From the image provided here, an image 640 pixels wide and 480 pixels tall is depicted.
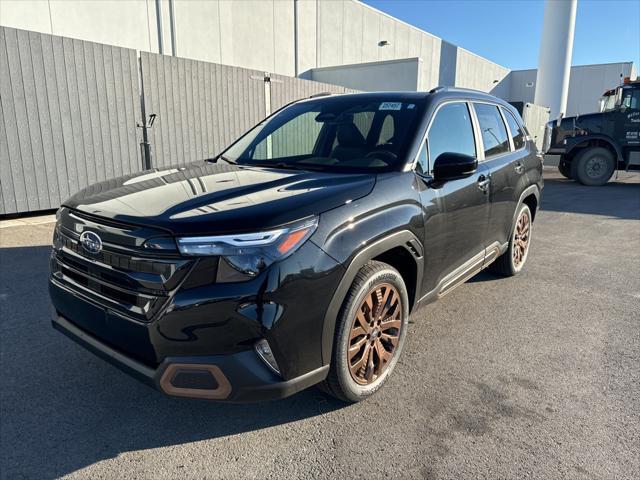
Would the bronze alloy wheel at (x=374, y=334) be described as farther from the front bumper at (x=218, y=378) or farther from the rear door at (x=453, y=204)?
the front bumper at (x=218, y=378)

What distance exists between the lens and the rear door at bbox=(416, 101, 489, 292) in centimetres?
303

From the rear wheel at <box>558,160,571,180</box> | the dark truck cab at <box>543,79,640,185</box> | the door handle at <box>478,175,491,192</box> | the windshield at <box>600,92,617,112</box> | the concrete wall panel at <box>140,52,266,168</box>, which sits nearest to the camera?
the door handle at <box>478,175,491,192</box>

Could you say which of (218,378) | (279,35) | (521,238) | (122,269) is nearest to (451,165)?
(218,378)

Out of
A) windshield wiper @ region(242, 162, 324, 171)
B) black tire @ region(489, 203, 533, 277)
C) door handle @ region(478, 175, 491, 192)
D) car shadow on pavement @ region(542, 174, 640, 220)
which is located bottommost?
car shadow on pavement @ region(542, 174, 640, 220)

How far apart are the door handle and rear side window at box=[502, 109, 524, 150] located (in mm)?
1118

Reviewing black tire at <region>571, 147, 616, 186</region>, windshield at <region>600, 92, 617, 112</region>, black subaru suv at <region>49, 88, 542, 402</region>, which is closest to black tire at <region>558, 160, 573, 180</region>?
black tire at <region>571, 147, 616, 186</region>

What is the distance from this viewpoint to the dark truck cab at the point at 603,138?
12352 mm

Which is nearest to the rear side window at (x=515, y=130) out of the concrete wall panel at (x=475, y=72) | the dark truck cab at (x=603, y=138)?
the dark truck cab at (x=603, y=138)

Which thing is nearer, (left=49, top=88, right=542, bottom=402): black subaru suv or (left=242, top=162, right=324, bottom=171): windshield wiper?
(left=49, top=88, right=542, bottom=402): black subaru suv

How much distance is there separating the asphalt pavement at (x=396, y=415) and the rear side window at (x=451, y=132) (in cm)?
144

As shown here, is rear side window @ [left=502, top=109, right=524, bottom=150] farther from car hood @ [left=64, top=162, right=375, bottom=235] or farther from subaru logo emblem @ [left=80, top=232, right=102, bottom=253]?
subaru logo emblem @ [left=80, top=232, right=102, bottom=253]

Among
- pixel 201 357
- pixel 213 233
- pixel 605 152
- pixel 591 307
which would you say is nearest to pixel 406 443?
pixel 201 357

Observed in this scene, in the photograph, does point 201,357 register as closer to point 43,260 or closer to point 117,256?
point 117,256

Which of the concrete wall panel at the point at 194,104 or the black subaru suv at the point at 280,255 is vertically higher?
the concrete wall panel at the point at 194,104
